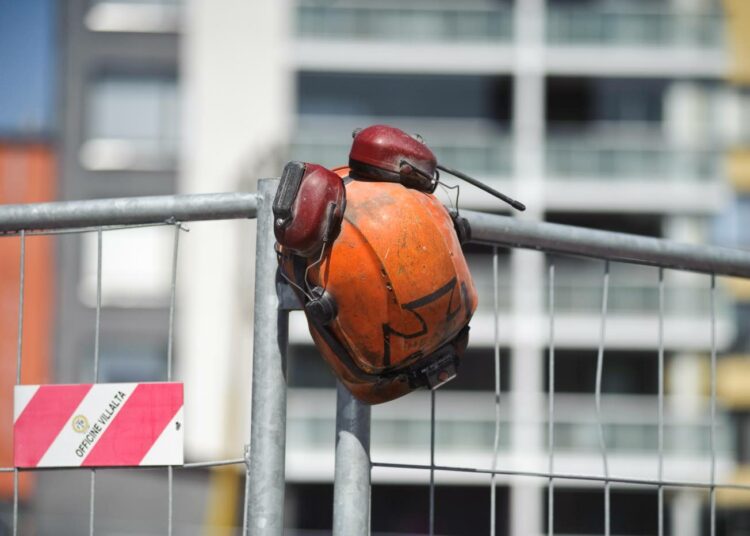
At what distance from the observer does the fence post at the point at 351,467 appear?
2250mm

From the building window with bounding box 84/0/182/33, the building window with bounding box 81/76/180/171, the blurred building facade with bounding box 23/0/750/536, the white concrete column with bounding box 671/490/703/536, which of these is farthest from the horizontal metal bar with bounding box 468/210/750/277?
the white concrete column with bounding box 671/490/703/536

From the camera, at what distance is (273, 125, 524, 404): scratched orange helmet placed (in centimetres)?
196

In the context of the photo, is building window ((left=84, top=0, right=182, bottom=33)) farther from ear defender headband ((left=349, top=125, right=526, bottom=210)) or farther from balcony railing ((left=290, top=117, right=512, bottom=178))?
ear defender headband ((left=349, top=125, right=526, bottom=210))

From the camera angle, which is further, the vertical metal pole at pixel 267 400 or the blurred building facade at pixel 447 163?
the blurred building facade at pixel 447 163

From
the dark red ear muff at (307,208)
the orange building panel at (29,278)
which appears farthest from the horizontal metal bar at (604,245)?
the orange building panel at (29,278)

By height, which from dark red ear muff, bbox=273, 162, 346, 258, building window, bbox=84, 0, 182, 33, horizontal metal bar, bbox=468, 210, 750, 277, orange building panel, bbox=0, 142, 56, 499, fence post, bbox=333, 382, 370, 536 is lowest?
fence post, bbox=333, 382, 370, 536

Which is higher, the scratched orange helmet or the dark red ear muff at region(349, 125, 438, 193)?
the dark red ear muff at region(349, 125, 438, 193)

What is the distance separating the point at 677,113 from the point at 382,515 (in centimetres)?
921

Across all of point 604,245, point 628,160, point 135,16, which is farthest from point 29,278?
point 604,245

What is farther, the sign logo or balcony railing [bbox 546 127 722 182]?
balcony railing [bbox 546 127 722 182]

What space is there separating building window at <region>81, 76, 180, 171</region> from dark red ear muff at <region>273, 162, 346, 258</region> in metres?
24.4

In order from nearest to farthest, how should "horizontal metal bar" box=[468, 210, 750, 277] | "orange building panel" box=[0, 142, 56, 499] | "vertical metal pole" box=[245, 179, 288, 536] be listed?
"vertical metal pole" box=[245, 179, 288, 536] → "horizontal metal bar" box=[468, 210, 750, 277] → "orange building panel" box=[0, 142, 56, 499]

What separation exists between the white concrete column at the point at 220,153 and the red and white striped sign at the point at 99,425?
23240 millimetres

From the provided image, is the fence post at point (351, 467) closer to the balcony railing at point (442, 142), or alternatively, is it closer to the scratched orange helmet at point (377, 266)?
the scratched orange helmet at point (377, 266)
